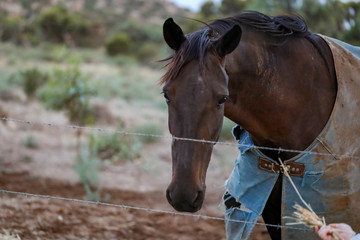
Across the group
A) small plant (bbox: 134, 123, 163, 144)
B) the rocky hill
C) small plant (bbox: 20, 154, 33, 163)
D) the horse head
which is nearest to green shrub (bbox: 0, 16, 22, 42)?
the rocky hill

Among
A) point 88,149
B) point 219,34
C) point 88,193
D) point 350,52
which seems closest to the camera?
point 219,34

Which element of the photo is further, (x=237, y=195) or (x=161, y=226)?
(x=161, y=226)

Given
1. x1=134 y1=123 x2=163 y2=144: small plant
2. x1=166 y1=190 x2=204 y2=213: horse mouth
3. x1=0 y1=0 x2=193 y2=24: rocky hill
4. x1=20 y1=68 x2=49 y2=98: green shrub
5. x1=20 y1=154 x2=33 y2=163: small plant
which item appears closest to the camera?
x1=166 y1=190 x2=204 y2=213: horse mouth

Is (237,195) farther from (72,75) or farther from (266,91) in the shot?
(72,75)

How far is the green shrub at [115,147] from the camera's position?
29.8ft

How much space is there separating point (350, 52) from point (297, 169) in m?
0.87

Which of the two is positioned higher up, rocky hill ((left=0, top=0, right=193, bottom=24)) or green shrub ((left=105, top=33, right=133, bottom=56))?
rocky hill ((left=0, top=0, right=193, bottom=24))

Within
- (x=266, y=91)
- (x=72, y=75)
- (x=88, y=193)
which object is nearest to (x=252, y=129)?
(x=266, y=91)

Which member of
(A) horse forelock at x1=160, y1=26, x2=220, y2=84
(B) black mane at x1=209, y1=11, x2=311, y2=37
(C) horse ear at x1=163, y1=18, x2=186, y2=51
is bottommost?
(A) horse forelock at x1=160, y1=26, x2=220, y2=84

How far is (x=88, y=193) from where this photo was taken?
243 inches

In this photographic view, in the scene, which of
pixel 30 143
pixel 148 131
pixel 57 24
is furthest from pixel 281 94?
pixel 57 24

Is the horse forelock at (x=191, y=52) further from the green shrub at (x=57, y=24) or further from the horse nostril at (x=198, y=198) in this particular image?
the green shrub at (x=57, y=24)

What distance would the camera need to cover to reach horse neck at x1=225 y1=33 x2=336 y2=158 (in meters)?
2.62

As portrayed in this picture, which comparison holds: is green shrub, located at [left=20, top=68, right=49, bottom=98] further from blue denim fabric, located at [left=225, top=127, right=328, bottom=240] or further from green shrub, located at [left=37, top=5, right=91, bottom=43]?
green shrub, located at [left=37, top=5, right=91, bottom=43]
